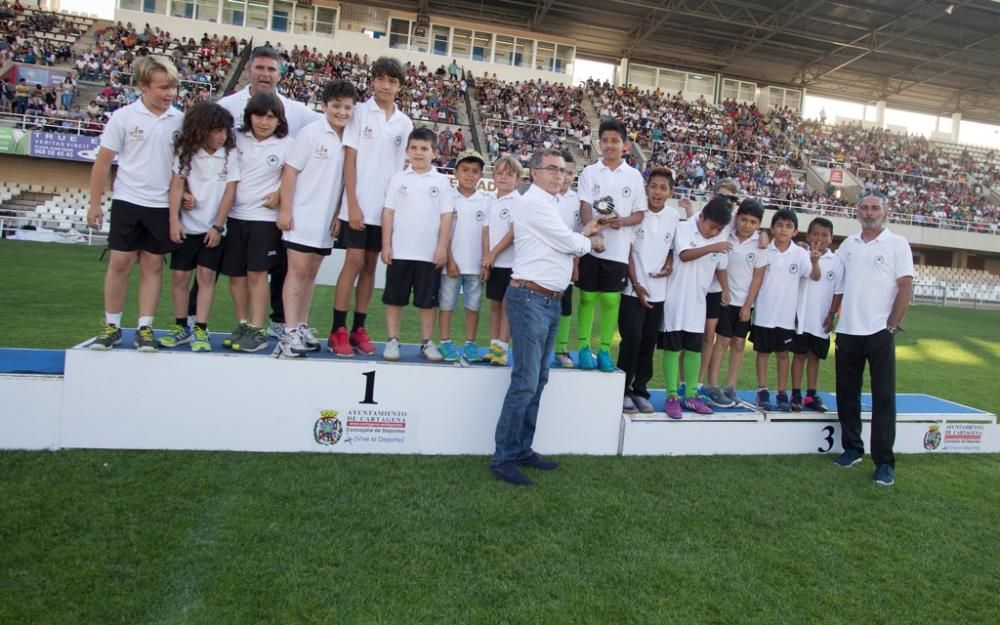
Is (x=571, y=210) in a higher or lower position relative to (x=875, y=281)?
higher

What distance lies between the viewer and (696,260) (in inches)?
209

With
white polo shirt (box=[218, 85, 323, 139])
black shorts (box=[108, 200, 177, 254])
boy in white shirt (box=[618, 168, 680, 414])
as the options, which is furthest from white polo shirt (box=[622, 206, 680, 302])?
black shorts (box=[108, 200, 177, 254])

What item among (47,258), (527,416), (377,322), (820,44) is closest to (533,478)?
(527,416)

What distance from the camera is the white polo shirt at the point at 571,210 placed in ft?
17.4

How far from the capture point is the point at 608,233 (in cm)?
504

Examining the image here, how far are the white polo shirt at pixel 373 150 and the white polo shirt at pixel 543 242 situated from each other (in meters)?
1.15

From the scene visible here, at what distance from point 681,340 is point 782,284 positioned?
1236 mm

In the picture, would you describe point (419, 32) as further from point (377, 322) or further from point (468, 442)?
point (468, 442)

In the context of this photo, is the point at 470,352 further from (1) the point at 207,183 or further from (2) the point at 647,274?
(1) the point at 207,183

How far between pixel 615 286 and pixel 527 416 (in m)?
1.26

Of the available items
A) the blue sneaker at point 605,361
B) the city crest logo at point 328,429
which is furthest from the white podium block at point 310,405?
the blue sneaker at point 605,361

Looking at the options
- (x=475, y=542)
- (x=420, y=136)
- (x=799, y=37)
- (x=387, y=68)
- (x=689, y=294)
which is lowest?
(x=475, y=542)

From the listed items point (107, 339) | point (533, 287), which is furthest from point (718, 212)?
point (107, 339)

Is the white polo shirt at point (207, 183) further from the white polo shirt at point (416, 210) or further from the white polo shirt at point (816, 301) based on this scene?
the white polo shirt at point (816, 301)
